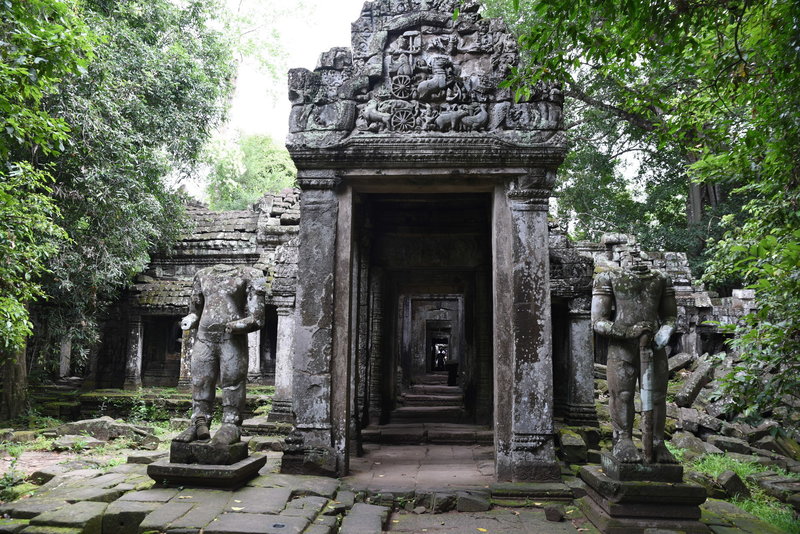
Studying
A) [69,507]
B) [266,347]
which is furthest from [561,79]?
[266,347]

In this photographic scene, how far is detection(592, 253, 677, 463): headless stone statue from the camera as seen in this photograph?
16.0ft

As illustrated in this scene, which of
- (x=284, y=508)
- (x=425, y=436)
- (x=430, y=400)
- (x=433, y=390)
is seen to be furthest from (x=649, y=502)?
(x=433, y=390)

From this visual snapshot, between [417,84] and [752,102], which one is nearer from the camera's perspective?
[752,102]

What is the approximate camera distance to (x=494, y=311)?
6246 millimetres

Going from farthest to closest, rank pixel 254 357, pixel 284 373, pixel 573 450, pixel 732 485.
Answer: pixel 254 357 < pixel 284 373 < pixel 573 450 < pixel 732 485

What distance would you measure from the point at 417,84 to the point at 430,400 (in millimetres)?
A: 8709

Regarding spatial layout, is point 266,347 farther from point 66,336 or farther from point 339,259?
point 339,259

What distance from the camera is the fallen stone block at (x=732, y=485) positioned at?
20.6ft

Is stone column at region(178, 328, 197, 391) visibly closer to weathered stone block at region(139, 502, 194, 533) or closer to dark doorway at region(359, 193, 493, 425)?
dark doorway at region(359, 193, 493, 425)

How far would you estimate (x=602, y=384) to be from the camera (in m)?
14.0

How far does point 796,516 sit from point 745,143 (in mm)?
4098

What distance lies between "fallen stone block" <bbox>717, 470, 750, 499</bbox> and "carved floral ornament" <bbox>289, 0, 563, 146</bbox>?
4.50 m

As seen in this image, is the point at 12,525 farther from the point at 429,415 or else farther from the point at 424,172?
the point at 429,415

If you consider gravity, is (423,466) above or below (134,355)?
below
